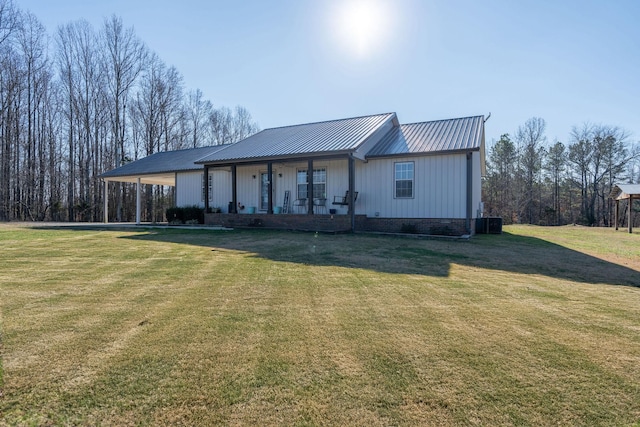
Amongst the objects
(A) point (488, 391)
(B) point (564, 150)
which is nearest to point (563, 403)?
(A) point (488, 391)

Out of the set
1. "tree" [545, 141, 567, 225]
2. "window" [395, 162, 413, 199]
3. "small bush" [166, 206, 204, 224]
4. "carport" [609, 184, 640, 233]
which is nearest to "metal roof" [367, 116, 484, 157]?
"window" [395, 162, 413, 199]

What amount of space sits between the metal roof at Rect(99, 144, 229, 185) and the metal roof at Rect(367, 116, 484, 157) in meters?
9.58

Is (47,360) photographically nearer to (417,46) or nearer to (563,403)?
(563,403)

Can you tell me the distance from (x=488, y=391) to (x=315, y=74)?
14162mm

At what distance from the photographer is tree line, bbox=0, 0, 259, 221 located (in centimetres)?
2614

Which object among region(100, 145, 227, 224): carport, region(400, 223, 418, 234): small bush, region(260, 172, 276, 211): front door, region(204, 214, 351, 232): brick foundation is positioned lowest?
region(400, 223, 418, 234): small bush

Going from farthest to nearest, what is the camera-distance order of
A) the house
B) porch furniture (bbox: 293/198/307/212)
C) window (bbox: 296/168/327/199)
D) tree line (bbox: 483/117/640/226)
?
tree line (bbox: 483/117/640/226), porch furniture (bbox: 293/198/307/212), window (bbox: 296/168/327/199), the house

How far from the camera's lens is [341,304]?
13.0 feet

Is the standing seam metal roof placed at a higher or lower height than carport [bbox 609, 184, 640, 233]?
higher

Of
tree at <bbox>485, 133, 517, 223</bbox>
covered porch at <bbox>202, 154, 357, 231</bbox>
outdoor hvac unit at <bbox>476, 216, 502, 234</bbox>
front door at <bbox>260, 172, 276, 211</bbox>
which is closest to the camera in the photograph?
covered porch at <bbox>202, 154, 357, 231</bbox>

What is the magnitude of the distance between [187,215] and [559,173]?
38.5 m

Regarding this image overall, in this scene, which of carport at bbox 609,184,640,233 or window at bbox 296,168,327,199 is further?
carport at bbox 609,184,640,233

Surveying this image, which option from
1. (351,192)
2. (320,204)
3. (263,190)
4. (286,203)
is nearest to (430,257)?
(351,192)

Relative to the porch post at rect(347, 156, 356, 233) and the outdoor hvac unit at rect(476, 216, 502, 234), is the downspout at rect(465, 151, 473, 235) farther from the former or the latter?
the porch post at rect(347, 156, 356, 233)
